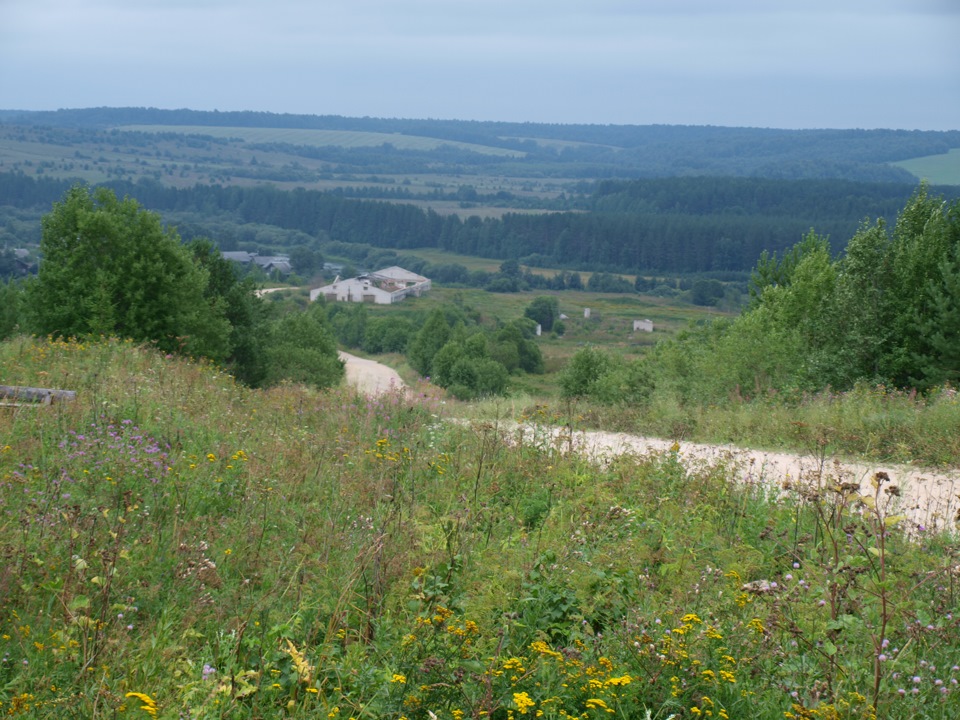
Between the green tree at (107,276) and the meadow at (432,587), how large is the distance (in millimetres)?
16669

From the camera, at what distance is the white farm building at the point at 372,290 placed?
120125 millimetres

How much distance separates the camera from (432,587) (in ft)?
14.0

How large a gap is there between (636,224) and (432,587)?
166319 millimetres

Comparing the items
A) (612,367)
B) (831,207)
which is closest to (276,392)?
(612,367)

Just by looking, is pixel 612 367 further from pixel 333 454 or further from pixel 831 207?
pixel 831 207

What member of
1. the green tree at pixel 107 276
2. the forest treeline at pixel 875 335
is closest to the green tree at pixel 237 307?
the green tree at pixel 107 276

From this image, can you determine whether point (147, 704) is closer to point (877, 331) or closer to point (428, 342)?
point (877, 331)

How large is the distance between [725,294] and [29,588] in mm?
135551

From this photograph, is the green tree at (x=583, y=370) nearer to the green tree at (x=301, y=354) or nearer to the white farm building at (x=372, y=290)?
the green tree at (x=301, y=354)

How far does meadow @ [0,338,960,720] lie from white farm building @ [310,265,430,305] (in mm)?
106560

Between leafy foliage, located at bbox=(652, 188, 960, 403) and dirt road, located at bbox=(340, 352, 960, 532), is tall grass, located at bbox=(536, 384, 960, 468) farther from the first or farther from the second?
leafy foliage, located at bbox=(652, 188, 960, 403)

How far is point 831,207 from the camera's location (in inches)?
6378

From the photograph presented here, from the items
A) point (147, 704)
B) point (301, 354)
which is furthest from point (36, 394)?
point (301, 354)

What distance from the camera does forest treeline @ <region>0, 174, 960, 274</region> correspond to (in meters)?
155
